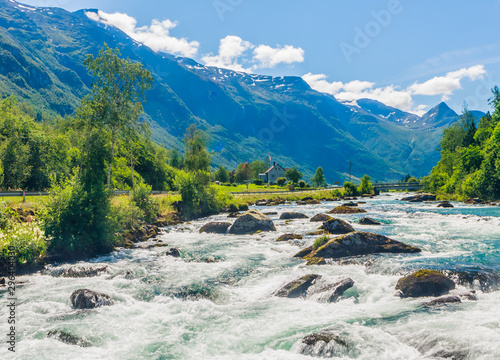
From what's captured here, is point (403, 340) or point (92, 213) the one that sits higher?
point (92, 213)

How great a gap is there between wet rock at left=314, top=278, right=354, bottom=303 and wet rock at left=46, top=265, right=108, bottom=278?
12815 mm

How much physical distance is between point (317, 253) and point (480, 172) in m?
63.2

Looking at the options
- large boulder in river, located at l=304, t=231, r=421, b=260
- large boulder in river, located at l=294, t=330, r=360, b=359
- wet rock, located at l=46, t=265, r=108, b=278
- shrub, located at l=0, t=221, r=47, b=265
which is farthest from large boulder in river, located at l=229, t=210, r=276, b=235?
large boulder in river, located at l=294, t=330, r=360, b=359

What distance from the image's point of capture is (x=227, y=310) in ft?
46.5

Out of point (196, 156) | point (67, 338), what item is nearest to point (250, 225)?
point (196, 156)

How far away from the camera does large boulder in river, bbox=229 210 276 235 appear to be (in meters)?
34.0

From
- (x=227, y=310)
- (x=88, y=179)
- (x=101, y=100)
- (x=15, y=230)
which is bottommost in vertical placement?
(x=227, y=310)

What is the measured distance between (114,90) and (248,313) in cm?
3106

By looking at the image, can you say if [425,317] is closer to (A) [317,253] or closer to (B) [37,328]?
(A) [317,253]

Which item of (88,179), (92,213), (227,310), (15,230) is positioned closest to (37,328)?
(227,310)

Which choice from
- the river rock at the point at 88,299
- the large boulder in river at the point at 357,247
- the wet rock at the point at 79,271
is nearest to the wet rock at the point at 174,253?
the wet rock at the point at 79,271

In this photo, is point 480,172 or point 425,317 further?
point 480,172

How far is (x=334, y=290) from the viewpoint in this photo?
48.7 ft

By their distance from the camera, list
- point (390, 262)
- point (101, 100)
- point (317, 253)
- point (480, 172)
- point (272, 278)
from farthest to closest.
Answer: point (480, 172) → point (101, 100) → point (317, 253) → point (390, 262) → point (272, 278)
